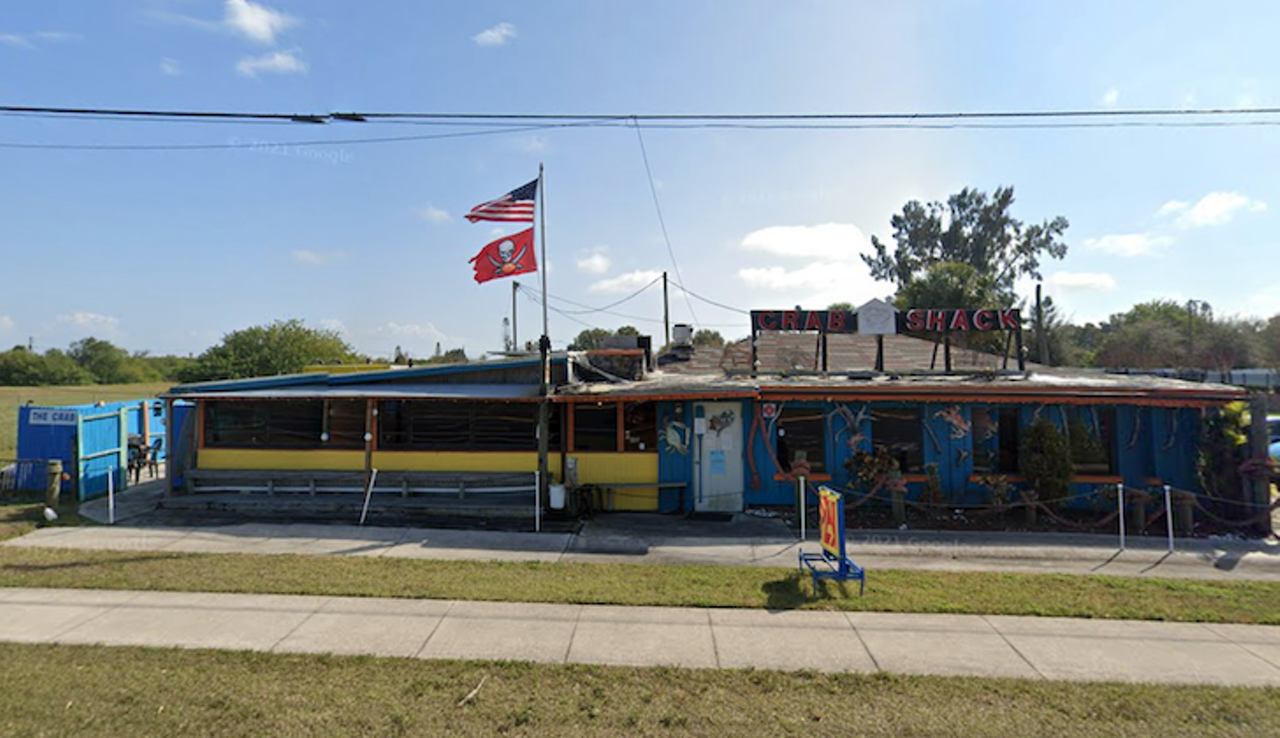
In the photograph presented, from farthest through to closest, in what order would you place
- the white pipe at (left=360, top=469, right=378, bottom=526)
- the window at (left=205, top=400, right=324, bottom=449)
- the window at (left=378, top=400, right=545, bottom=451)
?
1. the window at (left=205, top=400, right=324, bottom=449)
2. the window at (left=378, top=400, right=545, bottom=451)
3. the white pipe at (left=360, top=469, right=378, bottom=526)

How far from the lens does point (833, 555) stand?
340 inches

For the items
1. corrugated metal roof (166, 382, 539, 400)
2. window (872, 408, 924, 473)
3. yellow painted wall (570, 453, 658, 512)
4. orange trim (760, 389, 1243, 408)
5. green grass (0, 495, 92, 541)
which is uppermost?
corrugated metal roof (166, 382, 539, 400)

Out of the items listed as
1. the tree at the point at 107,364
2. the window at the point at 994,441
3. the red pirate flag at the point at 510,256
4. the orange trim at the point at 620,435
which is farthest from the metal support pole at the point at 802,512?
the tree at the point at 107,364

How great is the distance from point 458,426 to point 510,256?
Result: 4168 millimetres

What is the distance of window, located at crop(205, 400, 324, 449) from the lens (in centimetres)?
1455

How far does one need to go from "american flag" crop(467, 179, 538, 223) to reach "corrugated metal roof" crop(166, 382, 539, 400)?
150 inches

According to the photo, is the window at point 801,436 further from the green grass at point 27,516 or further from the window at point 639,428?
the green grass at point 27,516

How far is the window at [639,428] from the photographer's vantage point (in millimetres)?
13648

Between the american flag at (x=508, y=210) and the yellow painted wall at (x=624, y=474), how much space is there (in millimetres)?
5463

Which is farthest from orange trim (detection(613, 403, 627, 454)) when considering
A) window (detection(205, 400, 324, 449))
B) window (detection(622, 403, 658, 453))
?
window (detection(205, 400, 324, 449))

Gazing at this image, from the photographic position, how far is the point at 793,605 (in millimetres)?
7812

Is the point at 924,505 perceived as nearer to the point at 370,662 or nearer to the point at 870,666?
the point at 870,666

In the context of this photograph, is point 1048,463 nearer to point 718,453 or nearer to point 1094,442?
point 1094,442

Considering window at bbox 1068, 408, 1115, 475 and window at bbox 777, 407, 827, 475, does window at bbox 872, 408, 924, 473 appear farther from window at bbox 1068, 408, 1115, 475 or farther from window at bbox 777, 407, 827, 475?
window at bbox 1068, 408, 1115, 475
